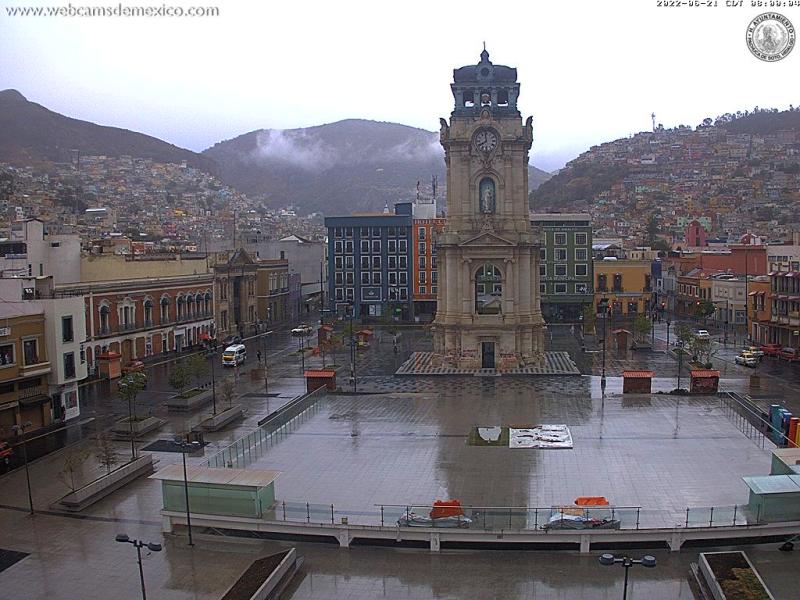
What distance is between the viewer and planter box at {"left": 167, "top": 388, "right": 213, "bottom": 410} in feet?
137

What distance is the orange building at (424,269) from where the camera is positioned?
86.8m

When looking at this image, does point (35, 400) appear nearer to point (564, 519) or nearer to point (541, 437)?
point (541, 437)

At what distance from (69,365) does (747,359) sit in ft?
140

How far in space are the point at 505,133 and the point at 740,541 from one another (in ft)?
116

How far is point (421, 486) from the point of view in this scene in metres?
26.6

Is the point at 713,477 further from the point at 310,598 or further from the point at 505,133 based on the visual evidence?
the point at 505,133

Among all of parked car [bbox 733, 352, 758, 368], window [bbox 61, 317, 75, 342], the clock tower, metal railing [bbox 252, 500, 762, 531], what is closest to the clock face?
the clock tower

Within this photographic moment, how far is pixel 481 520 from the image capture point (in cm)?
2180

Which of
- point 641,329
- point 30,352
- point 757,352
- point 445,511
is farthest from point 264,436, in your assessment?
point 641,329

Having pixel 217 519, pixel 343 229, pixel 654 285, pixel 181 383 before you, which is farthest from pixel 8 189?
pixel 217 519

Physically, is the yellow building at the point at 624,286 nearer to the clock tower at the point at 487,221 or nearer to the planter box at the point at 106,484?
the clock tower at the point at 487,221

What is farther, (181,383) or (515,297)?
(515,297)

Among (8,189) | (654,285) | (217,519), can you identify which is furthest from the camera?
(8,189)

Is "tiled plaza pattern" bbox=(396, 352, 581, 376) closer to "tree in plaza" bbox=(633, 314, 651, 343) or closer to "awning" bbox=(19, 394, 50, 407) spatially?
"tree in plaza" bbox=(633, 314, 651, 343)
